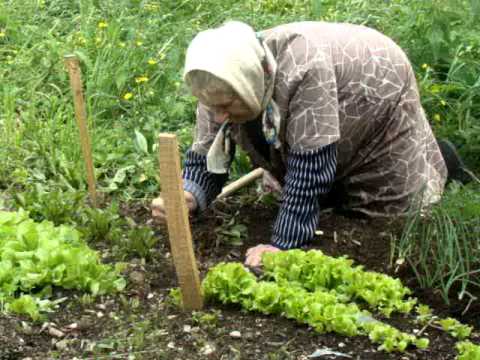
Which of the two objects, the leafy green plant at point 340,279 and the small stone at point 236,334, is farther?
the leafy green plant at point 340,279

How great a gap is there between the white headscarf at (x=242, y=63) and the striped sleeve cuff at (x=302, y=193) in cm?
17

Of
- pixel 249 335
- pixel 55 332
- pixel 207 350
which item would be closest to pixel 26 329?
pixel 55 332

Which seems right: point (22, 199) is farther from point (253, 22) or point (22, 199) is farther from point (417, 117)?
point (253, 22)

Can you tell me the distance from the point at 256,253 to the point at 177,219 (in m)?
0.84

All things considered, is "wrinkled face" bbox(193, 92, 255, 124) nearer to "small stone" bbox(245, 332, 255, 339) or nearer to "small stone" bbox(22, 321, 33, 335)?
"small stone" bbox(245, 332, 255, 339)

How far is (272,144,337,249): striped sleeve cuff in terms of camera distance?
3869 mm

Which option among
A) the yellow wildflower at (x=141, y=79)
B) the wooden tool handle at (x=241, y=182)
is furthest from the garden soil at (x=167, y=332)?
the yellow wildflower at (x=141, y=79)

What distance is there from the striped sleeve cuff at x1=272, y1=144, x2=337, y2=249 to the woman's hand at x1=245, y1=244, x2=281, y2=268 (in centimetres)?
4

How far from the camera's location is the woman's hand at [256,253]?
3.83m

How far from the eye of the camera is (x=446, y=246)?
3.68m

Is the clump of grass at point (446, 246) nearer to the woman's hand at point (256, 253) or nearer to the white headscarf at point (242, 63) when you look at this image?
the woman's hand at point (256, 253)

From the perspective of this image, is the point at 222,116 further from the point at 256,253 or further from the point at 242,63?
the point at 256,253

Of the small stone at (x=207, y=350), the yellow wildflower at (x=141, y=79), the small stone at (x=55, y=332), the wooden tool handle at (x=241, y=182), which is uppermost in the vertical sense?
the yellow wildflower at (x=141, y=79)

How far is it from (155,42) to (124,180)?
153cm
